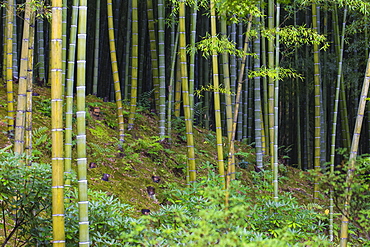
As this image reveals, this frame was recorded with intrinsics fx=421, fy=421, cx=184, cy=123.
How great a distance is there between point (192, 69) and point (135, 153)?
1472mm

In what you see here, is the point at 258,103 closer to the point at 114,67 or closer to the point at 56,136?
the point at 114,67

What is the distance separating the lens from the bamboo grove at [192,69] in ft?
10.00

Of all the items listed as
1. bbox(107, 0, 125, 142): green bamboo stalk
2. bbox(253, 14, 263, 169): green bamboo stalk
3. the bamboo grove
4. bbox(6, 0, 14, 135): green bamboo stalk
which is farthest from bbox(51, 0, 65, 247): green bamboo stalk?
bbox(253, 14, 263, 169): green bamboo stalk

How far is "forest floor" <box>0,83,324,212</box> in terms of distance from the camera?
5.21 m

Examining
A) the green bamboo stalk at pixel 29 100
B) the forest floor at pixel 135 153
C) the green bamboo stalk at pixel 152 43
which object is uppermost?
the green bamboo stalk at pixel 152 43

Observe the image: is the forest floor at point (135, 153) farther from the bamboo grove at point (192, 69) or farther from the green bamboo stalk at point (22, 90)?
the green bamboo stalk at point (22, 90)

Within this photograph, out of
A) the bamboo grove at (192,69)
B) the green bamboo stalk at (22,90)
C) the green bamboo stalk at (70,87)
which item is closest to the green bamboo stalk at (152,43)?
the bamboo grove at (192,69)

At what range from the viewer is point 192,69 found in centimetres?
567

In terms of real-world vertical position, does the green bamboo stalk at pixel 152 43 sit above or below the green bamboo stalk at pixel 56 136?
above

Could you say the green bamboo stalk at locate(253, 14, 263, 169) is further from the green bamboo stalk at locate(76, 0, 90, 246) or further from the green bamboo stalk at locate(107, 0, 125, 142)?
the green bamboo stalk at locate(76, 0, 90, 246)

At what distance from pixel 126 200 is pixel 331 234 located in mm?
2653

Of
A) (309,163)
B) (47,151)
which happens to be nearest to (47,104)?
(47,151)

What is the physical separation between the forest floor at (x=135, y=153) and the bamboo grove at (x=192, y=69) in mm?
229

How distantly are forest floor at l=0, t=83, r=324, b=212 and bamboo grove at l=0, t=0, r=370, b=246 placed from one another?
229 mm
